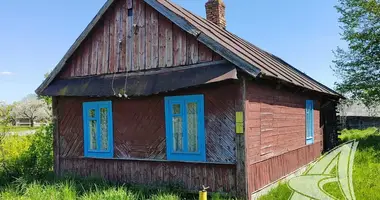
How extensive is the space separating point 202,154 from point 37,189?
3935mm

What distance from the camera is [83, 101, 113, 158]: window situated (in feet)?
31.9

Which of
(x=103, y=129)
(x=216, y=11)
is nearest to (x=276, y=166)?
(x=103, y=129)

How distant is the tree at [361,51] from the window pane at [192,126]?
58.7ft

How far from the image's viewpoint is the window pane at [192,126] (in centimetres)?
830

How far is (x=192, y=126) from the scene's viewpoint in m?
8.34

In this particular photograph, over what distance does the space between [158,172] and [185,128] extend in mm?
1433

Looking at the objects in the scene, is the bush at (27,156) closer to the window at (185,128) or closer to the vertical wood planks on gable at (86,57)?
the vertical wood planks on gable at (86,57)

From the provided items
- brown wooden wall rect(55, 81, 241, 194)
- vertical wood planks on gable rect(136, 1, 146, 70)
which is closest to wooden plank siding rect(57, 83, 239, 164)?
brown wooden wall rect(55, 81, 241, 194)

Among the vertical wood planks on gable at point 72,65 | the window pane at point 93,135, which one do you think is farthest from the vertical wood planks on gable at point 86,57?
the window pane at point 93,135

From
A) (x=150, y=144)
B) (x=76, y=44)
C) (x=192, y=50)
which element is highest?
(x=76, y=44)

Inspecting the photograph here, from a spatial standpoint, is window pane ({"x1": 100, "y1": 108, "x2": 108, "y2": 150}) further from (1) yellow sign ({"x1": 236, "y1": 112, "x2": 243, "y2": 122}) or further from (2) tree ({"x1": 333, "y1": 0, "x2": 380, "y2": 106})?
(2) tree ({"x1": 333, "y1": 0, "x2": 380, "y2": 106})

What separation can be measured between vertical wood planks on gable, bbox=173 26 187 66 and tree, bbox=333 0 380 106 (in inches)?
679

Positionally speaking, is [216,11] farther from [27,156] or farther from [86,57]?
[27,156]

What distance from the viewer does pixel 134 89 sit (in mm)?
8750
